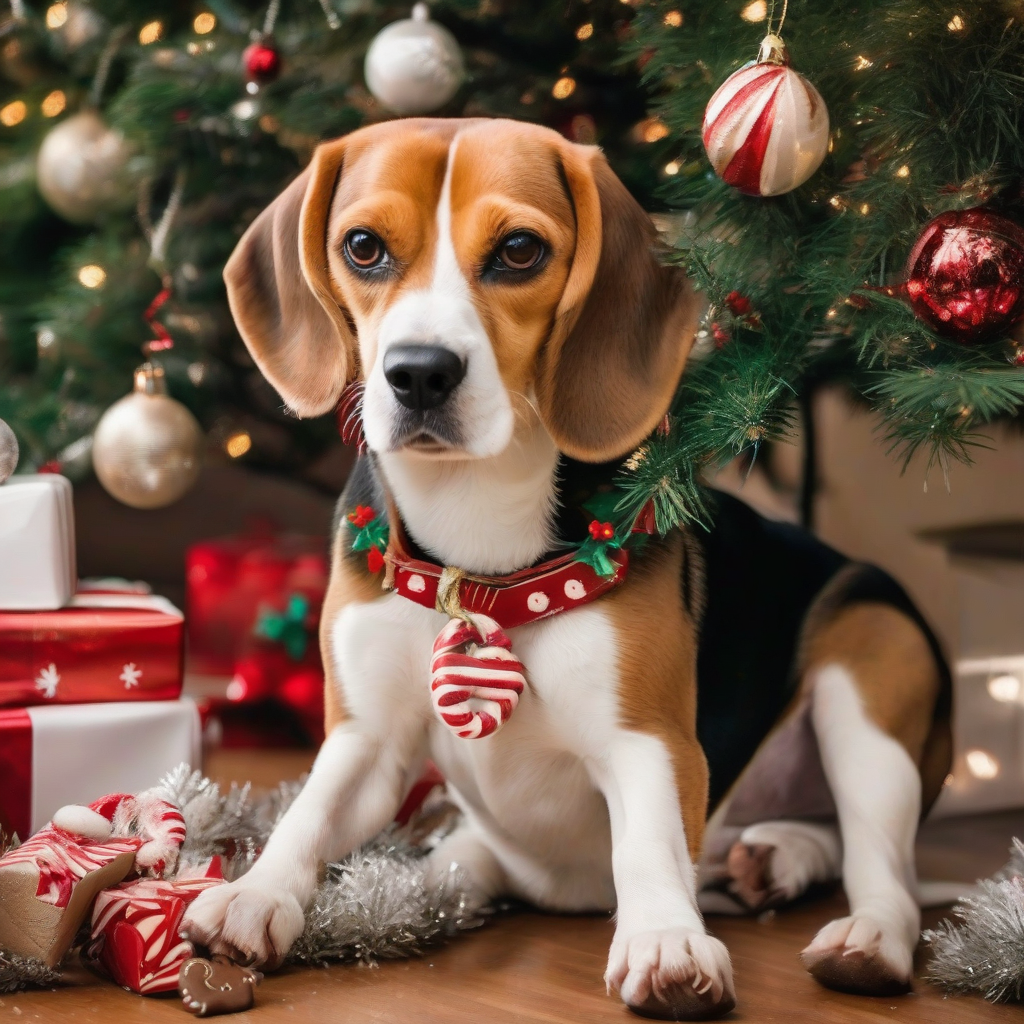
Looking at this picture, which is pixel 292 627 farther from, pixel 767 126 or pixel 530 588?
pixel 767 126

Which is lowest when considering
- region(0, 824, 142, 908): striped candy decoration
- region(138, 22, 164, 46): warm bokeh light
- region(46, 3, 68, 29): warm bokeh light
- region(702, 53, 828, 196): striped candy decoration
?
region(0, 824, 142, 908): striped candy decoration

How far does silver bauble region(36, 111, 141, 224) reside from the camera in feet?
7.51

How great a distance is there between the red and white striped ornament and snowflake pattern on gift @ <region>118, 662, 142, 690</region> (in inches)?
40.6

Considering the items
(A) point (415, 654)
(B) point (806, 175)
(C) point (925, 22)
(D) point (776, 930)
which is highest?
(C) point (925, 22)

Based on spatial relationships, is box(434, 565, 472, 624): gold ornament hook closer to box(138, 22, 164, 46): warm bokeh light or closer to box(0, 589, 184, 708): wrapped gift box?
box(0, 589, 184, 708): wrapped gift box

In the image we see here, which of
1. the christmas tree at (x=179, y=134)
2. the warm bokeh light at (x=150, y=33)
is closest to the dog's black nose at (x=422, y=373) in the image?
the christmas tree at (x=179, y=134)

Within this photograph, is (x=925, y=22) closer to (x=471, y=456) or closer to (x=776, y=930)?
(x=471, y=456)

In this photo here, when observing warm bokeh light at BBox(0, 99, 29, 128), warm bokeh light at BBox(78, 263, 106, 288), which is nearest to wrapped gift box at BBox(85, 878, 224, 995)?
warm bokeh light at BBox(78, 263, 106, 288)

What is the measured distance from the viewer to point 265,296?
1.53m

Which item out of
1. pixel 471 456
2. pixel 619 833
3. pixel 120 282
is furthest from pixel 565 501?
pixel 120 282

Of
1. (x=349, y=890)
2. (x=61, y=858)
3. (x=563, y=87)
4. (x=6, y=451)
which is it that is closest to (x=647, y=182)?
(x=563, y=87)

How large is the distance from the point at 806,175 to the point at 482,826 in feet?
3.00

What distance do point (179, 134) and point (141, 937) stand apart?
1.43 m

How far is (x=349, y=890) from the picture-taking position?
1.38 meters
